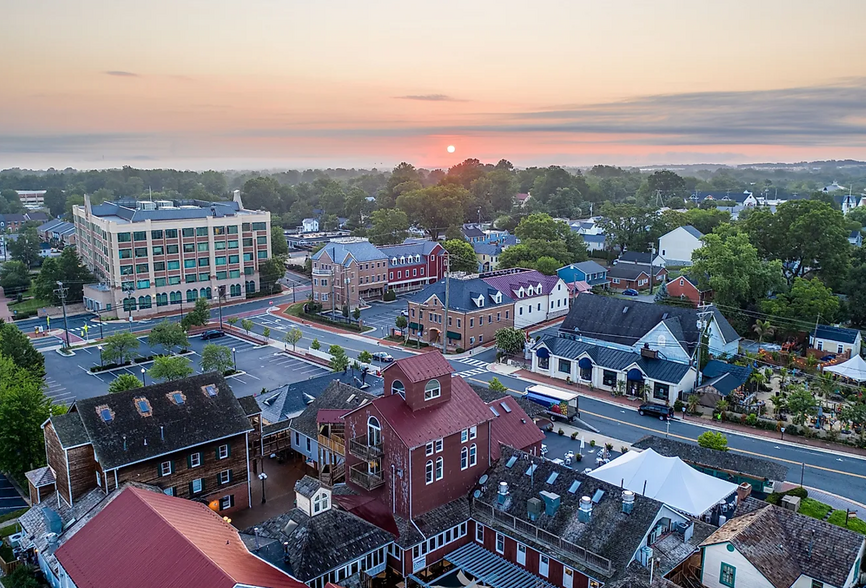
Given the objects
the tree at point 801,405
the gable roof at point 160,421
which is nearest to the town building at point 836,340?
the tree at point 801,405

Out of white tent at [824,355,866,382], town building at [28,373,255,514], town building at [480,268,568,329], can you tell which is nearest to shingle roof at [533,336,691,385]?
white tent at [824,355,866,382]

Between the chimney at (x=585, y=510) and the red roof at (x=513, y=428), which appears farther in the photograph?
the red roof at (x=513, y=428)

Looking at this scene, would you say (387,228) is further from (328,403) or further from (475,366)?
(328,403)

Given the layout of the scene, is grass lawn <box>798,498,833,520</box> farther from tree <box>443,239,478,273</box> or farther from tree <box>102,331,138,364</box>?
tree <box>443,239,478,273</box>

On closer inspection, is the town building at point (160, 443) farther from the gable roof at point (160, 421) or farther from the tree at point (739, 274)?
the tree at point (739, 274)

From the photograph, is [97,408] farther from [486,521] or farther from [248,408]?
[486,521]

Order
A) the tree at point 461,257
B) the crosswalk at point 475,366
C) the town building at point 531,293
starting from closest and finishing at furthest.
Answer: the crosswalk at point 475,366 < the town building at point 531,293 < the tree at point 461,257

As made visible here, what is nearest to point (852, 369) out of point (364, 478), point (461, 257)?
point (364, 478)

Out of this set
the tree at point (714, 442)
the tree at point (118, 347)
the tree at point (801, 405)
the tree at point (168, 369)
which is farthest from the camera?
the tree at point (118, 347)
